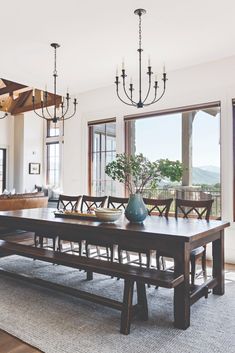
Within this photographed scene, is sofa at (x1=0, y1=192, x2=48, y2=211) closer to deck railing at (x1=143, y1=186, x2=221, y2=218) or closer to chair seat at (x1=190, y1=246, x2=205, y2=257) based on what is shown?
deck railing at (x1=143, y1=186, x2=221, y2=218)

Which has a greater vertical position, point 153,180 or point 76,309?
point 153,180

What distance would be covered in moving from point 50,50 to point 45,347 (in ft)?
11.6

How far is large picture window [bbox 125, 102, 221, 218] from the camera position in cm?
463

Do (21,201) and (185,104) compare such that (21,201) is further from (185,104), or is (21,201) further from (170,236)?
(170,236)

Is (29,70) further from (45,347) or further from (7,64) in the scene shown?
(45,347)

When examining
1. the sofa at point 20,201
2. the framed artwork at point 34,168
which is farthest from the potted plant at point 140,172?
the framed artwork at point 34,168

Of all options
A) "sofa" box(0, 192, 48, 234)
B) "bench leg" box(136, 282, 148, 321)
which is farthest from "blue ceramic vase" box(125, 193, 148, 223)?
"sofa" box(0, 192, 48, 234)

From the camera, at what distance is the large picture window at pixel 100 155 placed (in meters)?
5.88

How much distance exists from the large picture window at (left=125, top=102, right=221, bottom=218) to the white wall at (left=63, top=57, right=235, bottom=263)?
0.17m

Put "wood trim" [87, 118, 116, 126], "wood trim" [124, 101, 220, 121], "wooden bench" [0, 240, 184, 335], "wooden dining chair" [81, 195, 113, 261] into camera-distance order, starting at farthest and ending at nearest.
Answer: "wood trim" [87, 118, 116, 126] < "wood trim" [124, 101, 220, 121] < "wooden dining chair" [81, 195, 113, 261] < "wooden bench" [0, 240, 184, 335]

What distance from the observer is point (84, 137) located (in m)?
6.05

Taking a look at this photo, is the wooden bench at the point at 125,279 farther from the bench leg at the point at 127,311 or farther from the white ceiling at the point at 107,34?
the white ceiling at the point at 107,34

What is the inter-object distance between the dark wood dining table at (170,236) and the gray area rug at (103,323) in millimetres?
155

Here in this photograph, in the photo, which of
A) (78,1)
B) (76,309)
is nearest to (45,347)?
(76,309)
